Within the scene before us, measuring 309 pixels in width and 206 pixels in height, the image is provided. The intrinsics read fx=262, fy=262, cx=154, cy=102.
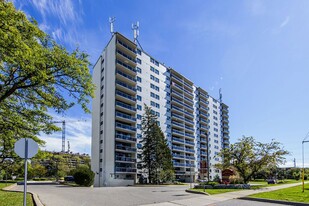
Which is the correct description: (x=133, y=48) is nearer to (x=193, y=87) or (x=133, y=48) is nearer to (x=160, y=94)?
(x=160, y=94)

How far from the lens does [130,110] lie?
56906 mm

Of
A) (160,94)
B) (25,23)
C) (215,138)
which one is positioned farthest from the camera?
(215,138)

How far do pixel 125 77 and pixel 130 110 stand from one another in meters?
7.31

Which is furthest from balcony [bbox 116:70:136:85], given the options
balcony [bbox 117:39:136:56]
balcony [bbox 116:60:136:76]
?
balcony [bbox 117:39:136:56]

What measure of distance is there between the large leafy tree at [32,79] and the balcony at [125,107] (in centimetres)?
4267

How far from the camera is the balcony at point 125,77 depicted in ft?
184

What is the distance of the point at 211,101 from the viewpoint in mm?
104312

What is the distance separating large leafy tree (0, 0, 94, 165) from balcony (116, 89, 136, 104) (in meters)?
43.3

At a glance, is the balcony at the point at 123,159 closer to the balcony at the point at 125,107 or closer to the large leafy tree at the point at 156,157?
the large leafy tree at the point at 156,157

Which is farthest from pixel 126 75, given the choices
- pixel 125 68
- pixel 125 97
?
pixel 125 97

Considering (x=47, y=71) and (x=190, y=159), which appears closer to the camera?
(x=47, y=71)

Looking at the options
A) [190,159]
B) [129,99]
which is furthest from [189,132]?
[129,99]

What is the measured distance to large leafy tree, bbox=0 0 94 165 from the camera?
7.27 metres

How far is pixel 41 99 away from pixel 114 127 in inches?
1649
